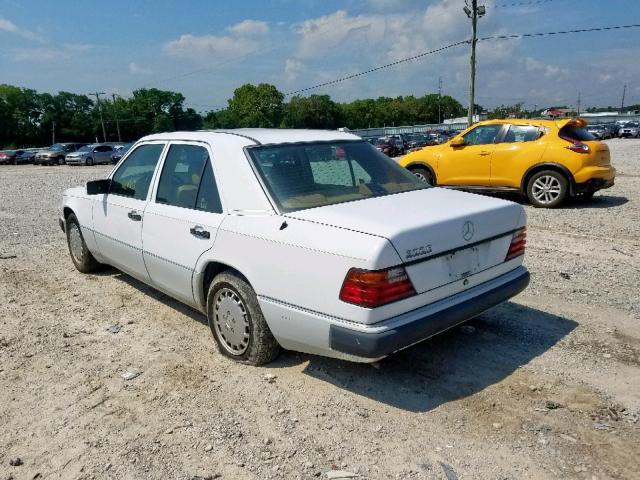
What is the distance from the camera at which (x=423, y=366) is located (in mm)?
3688

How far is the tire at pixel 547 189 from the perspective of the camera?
31.7ft

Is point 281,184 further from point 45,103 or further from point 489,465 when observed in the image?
point 45,103

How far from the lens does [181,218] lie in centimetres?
398

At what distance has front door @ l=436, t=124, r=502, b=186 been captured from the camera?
34.1 ft

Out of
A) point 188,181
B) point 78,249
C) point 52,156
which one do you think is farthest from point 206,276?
point 52,156

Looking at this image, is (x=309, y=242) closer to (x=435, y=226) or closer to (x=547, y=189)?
(x=435, y=226)

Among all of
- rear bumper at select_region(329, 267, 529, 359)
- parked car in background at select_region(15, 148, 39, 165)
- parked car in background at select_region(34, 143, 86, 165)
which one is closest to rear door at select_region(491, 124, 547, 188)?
rear bumper at select_region(329, 267, 529, 359)

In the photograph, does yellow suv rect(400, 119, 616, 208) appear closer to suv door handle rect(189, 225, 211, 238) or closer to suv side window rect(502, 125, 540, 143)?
suv side window rect(502, 125, 540, 143)

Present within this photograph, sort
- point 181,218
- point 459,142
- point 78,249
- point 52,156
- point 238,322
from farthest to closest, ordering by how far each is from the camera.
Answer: point 52,156 → point 459,142 → point 78,249 → point 181,218 → point 238,322

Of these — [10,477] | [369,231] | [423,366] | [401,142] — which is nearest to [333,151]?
[369,231]

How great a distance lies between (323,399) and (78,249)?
416 centimetres

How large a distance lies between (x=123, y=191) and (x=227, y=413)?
2639mm

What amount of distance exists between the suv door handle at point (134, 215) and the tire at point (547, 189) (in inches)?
312

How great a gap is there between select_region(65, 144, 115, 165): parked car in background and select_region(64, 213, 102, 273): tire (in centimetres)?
3307
